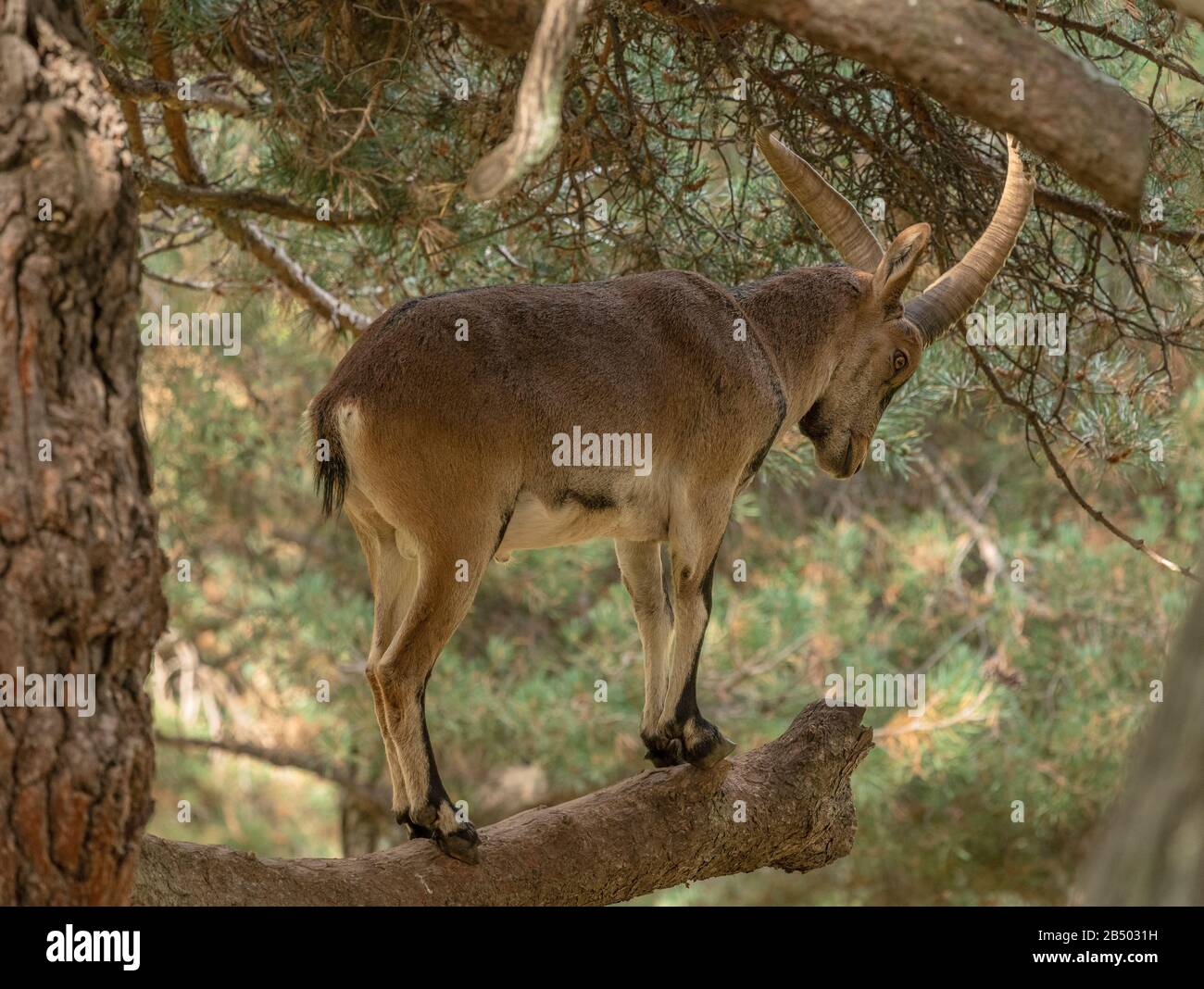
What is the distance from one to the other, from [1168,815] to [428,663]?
8.62 feet

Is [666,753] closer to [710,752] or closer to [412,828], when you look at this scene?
[710,752]

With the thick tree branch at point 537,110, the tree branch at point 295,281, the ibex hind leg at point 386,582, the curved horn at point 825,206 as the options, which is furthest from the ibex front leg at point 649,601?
the thick tree branch at point 537,110

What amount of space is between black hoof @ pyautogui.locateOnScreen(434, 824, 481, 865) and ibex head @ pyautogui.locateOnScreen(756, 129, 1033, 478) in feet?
6.42

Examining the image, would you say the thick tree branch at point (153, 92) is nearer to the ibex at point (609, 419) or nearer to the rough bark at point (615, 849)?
the ibex at point (609, 419)

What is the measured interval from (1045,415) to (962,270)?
6.53 feet

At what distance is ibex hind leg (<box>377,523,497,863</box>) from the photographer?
4156 millimetres

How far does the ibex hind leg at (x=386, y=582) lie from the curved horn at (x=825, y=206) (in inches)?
71.8

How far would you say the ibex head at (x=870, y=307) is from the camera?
4.88 meters

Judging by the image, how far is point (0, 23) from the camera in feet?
9.66

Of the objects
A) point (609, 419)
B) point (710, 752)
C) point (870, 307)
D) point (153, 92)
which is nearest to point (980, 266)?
point (870, 307)

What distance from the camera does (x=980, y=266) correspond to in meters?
4.89

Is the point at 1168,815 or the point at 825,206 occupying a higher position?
the point at 825,206

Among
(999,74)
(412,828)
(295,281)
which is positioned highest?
(295,281)
